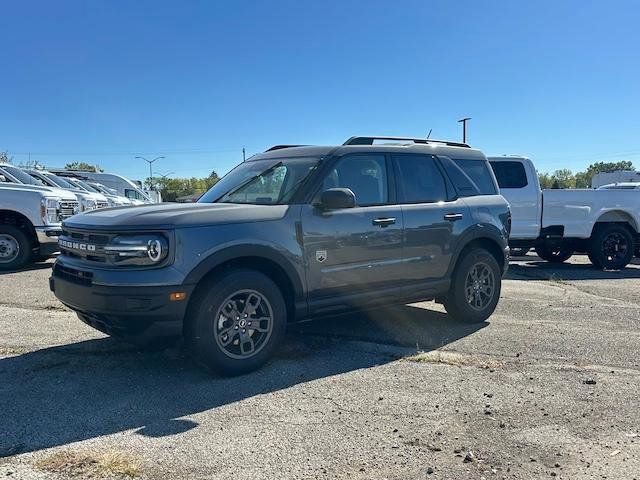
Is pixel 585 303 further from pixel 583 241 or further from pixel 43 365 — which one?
pixel 43 365

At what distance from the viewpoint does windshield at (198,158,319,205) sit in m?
5.10

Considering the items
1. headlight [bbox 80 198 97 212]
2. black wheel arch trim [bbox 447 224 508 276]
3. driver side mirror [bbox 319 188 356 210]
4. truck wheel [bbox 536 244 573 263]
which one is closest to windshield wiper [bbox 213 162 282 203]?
driver side mirror [bbox 319 188 356 210]

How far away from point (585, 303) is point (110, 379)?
644cm

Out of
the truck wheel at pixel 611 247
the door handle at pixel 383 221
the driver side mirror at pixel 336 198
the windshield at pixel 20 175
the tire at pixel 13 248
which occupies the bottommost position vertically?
the truck wheel at pixel 611 247

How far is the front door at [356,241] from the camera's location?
4910 millimetres

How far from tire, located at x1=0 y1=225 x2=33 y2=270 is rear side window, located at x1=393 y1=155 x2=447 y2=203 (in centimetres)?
778

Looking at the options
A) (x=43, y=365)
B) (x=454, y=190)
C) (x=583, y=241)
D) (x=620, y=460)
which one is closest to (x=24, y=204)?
(x=43, y=365)

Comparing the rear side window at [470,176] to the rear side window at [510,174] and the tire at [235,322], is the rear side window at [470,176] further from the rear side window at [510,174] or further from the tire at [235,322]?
the rear side window at [510,174]

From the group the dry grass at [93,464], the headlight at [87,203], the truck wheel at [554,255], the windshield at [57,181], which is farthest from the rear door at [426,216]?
the windshield at [57,181]

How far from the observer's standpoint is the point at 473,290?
6418mm

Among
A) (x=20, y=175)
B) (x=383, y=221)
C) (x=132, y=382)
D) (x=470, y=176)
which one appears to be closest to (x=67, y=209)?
(x=20, y=175)

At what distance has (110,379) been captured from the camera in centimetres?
452

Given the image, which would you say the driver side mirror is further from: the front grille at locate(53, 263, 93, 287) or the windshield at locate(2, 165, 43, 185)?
the windshield at locate(2, 165, 43, 185)

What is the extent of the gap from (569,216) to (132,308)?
1004 centimetres
